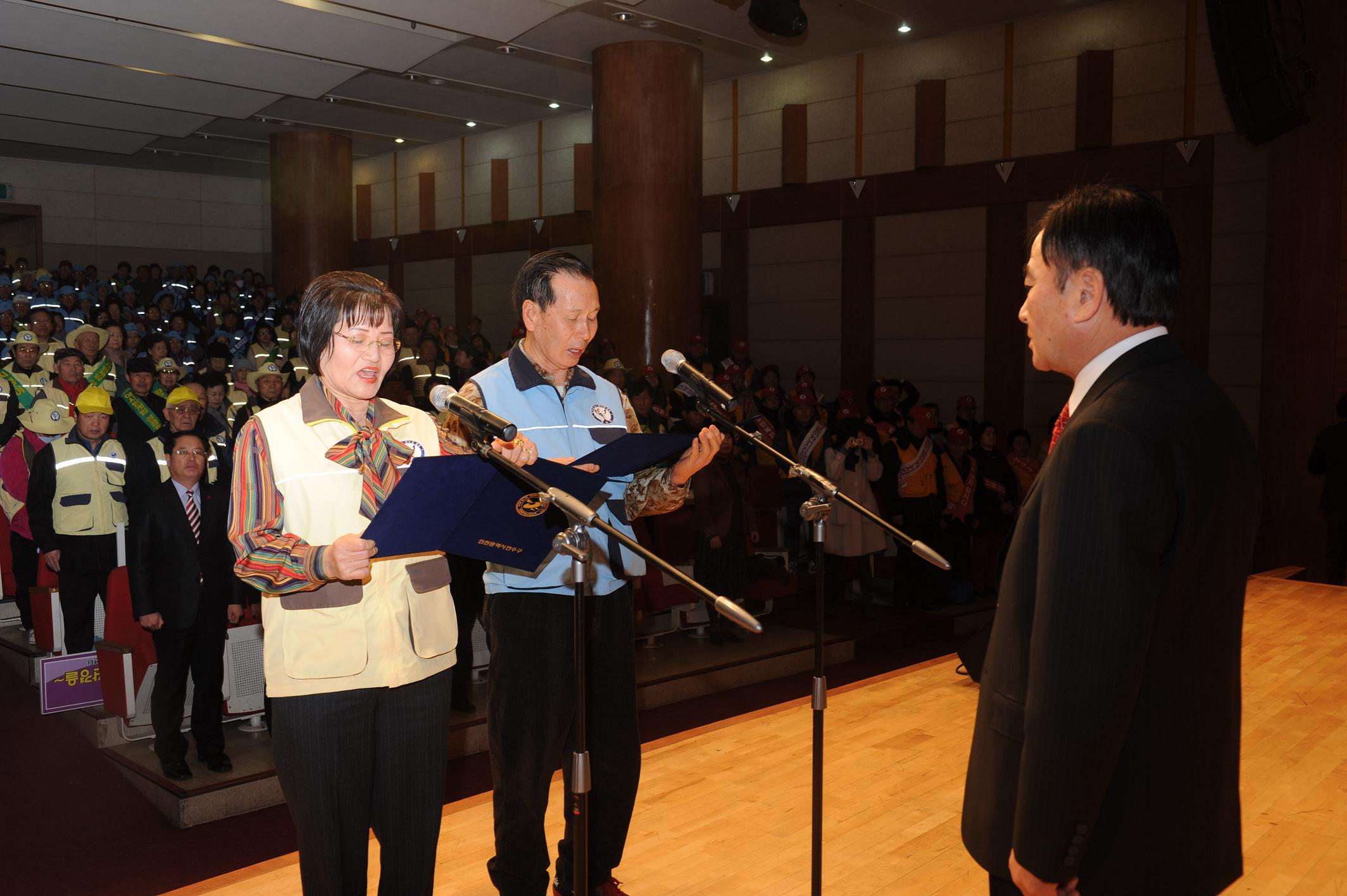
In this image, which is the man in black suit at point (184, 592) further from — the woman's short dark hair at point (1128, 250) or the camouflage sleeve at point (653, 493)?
the woman's short dark hair at point (1128, 250)

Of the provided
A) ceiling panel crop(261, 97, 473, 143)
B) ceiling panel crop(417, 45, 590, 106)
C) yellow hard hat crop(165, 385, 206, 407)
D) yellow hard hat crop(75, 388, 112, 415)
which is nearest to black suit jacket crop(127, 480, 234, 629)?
yellow hard hat crop(165, 385, 206, 407)

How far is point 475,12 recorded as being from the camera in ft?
27.5

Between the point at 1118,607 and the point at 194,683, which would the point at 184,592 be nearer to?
the point at 194,683

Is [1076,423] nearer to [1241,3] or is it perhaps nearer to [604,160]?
[1241,3]

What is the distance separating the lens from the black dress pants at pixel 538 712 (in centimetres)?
207

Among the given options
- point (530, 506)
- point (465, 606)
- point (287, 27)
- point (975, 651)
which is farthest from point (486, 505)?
point (287, 27)

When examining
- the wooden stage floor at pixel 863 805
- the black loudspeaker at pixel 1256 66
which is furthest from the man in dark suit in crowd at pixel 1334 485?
the wooden stage floor at pixel 863 805

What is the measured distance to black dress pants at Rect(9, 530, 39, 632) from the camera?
539 cm

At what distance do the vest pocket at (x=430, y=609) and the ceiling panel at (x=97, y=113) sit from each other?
11.9 m

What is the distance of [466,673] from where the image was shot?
462 centimetres

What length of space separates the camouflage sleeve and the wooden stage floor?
952 millimetres

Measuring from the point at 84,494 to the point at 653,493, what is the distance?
11.4ft

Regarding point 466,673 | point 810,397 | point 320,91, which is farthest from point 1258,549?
point 320,91

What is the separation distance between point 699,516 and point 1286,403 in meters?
4.77
